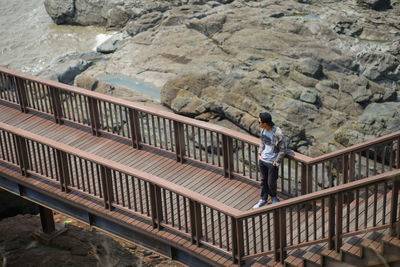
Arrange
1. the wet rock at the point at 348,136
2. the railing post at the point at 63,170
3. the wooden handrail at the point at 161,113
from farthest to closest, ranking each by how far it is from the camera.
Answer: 1. the wet rock at the point at 348,136
2. the railing post at the point at 63,170
3. the wooden handrail at the point at 161,113

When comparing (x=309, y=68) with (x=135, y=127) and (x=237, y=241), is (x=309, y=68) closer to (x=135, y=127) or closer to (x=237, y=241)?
(x=135, y=127)

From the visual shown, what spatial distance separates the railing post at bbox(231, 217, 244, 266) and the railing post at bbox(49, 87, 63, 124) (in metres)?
5.95

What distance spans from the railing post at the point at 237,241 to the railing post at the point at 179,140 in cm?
315

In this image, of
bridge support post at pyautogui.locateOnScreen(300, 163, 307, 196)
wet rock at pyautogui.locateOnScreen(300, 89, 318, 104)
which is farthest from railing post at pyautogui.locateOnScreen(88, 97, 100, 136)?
wet rock at pyautogui.locateOnScreen(300, 89, 318, 104)

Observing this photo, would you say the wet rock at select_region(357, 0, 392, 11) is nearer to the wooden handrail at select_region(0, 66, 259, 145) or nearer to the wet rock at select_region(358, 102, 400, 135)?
the wet rock at select_region(358, 102, 400, 135)

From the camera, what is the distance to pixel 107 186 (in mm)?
9656

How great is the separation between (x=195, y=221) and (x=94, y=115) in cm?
442

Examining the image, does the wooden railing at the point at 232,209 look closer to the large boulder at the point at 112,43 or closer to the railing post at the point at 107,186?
the railing post at the point at 107,186

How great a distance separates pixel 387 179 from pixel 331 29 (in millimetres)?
20403

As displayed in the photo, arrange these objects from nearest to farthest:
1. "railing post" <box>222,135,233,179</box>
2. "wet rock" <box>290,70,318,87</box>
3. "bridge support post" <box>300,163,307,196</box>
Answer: "bridge support post" <box>300,163,307,196</box>
"railing post" <box>222,135,233,179</box>
"wet rock" <box>290,70,318,87</box>

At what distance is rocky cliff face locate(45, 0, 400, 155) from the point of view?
17219 mm

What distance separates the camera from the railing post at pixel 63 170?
10144 mm

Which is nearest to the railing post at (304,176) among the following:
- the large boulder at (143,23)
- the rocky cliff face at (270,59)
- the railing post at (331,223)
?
the railing post at (331,223)

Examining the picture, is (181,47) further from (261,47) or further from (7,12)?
(7,12)
